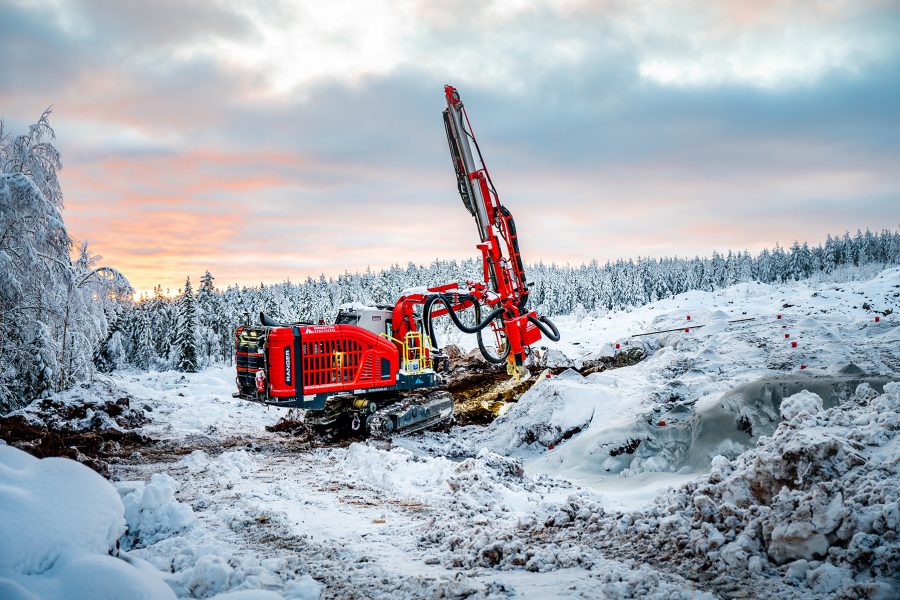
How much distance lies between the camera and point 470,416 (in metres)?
16.4

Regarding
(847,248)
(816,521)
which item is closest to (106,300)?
(816,521)

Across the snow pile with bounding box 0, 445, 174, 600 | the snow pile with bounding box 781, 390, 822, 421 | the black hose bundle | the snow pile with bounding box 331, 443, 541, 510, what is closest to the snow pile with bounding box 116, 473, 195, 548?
the snow pile with bounding box 0, 445, 174, 600

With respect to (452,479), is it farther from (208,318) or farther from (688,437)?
(208,318)

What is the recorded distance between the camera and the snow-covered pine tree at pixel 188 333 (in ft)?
163

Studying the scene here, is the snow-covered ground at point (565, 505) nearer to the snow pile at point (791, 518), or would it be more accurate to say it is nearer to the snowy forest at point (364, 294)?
the snow pile at point (791, 518)

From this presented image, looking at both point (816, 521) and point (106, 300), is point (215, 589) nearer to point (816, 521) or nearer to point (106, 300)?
point (816, 521)

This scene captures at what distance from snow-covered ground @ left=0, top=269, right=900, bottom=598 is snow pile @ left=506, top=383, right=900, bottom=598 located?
2cm

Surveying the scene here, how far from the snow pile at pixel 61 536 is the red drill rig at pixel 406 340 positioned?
8727 millimetres

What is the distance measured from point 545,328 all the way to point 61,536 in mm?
12418

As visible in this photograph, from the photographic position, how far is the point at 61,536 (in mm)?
4004

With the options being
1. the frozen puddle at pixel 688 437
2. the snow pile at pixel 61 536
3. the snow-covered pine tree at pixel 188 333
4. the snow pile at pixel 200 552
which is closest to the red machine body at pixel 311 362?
the snow pile at pixel 200 552

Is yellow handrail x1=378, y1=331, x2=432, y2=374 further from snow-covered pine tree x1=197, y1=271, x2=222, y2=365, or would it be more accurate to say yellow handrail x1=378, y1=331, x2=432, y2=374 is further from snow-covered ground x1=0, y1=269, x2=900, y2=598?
snow-covered pine tree x1=197, y1=271, x2=222, y2=365

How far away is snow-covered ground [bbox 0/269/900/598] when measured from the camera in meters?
4.81

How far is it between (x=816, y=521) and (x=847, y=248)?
17530 cm
